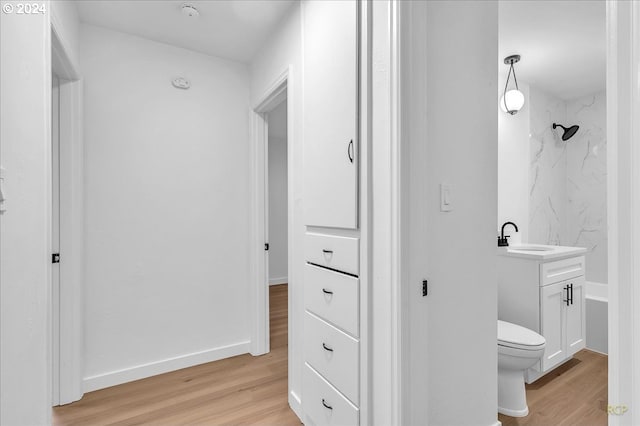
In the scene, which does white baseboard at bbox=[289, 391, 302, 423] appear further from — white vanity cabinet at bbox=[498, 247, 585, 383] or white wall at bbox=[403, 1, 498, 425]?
white vanity cabinet at bbox=[498, 247, 585, 383]

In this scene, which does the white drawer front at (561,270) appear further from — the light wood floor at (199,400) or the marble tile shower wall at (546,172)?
the light wood floor at (199,400)

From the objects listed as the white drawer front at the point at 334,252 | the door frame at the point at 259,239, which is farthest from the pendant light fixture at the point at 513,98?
the white drawer front at the point at 334,252

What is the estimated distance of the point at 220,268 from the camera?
8.84 feet

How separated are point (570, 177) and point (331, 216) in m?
3.76

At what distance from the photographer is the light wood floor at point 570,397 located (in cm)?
183

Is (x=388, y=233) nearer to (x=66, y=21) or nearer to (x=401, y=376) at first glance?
(x=401, y=376)

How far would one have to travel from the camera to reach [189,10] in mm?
2039

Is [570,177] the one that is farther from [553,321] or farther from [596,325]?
[553,321]

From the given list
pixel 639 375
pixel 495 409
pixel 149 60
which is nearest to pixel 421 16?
pixel 639 375

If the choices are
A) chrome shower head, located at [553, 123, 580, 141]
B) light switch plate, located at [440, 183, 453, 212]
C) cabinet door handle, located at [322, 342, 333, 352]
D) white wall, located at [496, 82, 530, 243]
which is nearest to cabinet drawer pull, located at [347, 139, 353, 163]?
light switch plate, located at [440, 183, 453, 212]

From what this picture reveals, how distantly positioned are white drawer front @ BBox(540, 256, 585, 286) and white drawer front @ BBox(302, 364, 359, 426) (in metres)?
Result: 1.69

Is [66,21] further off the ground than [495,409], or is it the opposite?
[66,21]

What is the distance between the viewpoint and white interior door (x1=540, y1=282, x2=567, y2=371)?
2.23m

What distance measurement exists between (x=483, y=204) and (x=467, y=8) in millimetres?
852
